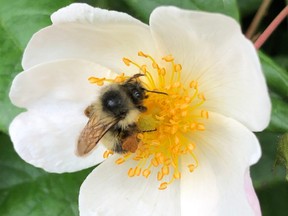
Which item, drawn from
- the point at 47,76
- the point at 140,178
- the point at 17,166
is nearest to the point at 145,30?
the point at 47,76

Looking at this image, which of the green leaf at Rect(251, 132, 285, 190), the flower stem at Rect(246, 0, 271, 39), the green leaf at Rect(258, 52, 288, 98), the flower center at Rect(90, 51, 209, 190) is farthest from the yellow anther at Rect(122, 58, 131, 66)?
the green leaf at Rect(251, 132, 285, 190)

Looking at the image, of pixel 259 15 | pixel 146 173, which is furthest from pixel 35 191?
pixel 259 15

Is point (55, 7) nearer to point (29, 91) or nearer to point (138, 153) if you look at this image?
point (29, 91)

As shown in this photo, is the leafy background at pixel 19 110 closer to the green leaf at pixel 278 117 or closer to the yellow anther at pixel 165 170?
the green leaf at pixel 278 117

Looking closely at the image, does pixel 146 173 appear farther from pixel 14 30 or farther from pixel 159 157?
pixel 14 30

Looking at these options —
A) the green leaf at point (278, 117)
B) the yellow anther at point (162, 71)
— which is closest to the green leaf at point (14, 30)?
the yellow anther at point (162, 71)
